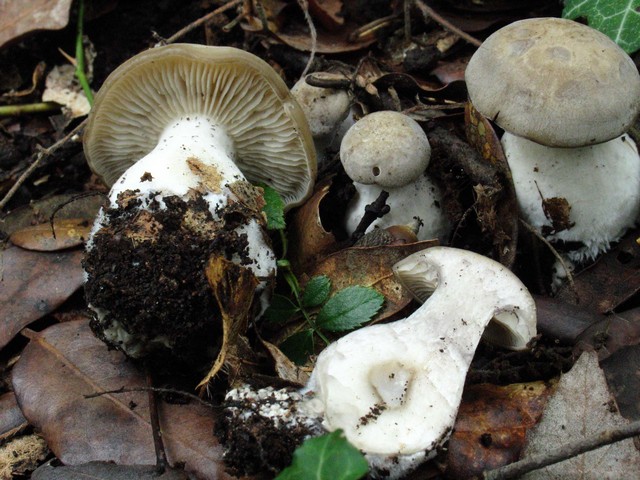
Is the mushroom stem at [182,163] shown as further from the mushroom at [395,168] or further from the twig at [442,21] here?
the twig at [442,21]

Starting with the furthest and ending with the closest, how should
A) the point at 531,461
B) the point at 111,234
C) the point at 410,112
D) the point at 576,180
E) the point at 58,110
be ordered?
the point at 58,110 → the point at 410,112 → the point at 576,180 → the point at 111,234 → the point at 531,461

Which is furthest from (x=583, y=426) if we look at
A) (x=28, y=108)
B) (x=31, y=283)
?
(x=28, y=108)

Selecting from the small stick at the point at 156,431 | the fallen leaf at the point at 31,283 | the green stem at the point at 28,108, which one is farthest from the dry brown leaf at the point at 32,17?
the small stick at the point at 156,431

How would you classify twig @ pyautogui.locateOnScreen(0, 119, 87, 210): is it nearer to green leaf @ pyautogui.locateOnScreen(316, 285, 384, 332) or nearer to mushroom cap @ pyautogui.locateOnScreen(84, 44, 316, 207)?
mushroom cap @ pyautogui.locateOnScreen(84, 44, 316, 207)

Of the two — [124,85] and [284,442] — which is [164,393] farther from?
[124,85]

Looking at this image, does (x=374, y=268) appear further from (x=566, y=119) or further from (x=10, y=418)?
(x=10, y=418)

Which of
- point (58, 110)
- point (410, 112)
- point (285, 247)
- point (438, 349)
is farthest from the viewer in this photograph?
point (58, 110)

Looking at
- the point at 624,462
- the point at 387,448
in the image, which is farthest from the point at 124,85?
the point at 624,462

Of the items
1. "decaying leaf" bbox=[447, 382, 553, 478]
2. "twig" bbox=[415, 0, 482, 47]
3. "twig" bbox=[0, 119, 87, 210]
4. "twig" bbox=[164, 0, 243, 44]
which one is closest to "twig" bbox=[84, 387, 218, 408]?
"decaying leaf" bbox=[447, 382, 553, 478]
